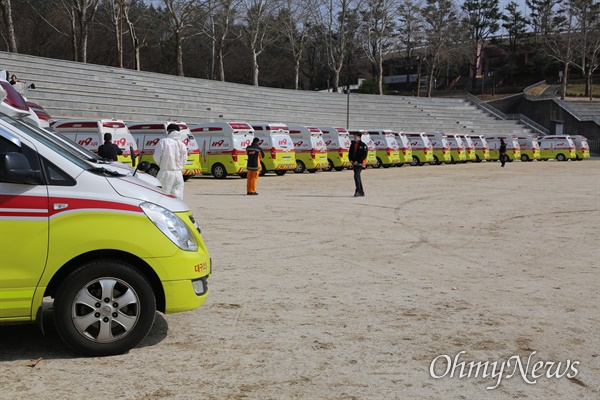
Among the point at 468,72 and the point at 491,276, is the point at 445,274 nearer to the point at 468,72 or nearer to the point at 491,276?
the point at 491,276

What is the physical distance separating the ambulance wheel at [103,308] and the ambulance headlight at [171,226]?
1.29 feet

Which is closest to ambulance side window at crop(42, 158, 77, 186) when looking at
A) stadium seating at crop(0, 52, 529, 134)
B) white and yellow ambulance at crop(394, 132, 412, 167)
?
stadium seating at crop(0, 52, 529, 134)

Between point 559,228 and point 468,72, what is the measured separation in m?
97.9

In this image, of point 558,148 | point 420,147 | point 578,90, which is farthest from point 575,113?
point 420,147

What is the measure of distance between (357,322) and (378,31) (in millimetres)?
76565

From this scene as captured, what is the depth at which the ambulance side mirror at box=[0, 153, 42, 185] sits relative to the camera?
5.14 metres

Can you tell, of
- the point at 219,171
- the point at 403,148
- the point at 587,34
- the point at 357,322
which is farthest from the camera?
the point at 587,34

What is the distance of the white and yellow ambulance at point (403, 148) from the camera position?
141 feet

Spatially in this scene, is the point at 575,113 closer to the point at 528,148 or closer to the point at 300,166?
the point at 528,148

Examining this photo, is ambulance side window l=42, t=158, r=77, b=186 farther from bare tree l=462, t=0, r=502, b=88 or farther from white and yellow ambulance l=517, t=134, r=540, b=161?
bare tree l=462, t=0, r=502, b=88

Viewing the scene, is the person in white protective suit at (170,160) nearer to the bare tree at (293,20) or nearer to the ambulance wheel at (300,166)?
the ambulance wheel at (300,166)

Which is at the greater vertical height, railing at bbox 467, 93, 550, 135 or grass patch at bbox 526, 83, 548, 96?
grass patch at bbox 526, 83, 548, 96

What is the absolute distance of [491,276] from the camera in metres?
9.14

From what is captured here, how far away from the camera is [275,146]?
31656mm
